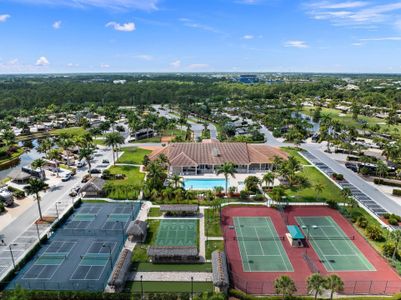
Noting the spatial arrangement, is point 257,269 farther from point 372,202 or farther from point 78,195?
point 78,195

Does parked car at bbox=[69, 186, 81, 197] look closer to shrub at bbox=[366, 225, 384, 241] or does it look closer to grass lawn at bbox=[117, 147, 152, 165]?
grass lawn at bbox=[117, 147, 152, 165]

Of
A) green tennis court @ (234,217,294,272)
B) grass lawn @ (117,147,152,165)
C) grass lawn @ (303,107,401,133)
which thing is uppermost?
grass lawn @ (303,107,401,133)

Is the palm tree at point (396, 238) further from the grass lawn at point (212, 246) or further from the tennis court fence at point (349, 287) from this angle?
the grass lawn at point (212, 246)

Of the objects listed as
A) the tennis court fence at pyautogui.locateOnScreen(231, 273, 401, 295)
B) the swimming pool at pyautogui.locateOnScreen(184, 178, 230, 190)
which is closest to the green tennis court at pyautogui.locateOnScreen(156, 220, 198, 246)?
the tennis court fence at pyautogui.locateOnScreen(231, 273, 401, 295)

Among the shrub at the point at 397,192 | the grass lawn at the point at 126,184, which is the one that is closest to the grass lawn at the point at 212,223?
the grass lawn at the point at 126,184

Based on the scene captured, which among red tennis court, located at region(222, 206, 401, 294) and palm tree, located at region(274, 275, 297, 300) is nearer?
palm tree, located at region(274, 275, 297, 300)

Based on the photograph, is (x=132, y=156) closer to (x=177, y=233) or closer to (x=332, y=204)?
(x=177, y=233)
